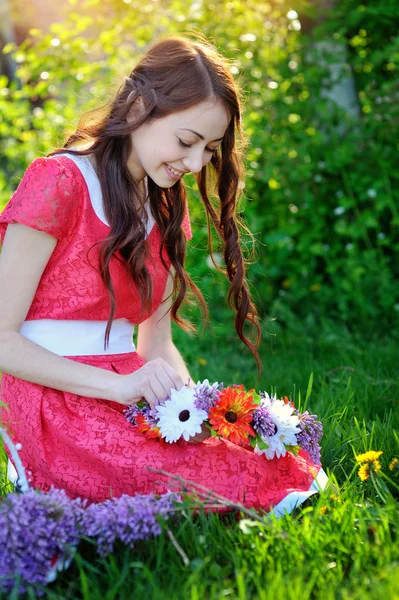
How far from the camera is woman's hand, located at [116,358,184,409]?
1896 mm

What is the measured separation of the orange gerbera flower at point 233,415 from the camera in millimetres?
1868

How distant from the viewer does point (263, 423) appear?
193 cm

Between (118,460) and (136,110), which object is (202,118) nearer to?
(136,110)

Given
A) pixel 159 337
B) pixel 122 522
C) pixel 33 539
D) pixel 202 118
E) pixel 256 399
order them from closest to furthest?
pixel 33 539 → pixel 122 522 → pixel 256 399 → pixel 202 118 → pixel 159 337

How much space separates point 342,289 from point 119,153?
85.5 inches

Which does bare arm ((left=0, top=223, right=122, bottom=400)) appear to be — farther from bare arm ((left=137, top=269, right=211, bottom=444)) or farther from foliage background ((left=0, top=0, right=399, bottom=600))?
foliage background ((left=0, top=0, right=399, bottom=600))

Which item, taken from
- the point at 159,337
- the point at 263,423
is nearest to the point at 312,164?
the point at 159,337

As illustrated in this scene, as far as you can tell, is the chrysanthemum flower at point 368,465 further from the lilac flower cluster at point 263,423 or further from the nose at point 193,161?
the nose at point 193,161

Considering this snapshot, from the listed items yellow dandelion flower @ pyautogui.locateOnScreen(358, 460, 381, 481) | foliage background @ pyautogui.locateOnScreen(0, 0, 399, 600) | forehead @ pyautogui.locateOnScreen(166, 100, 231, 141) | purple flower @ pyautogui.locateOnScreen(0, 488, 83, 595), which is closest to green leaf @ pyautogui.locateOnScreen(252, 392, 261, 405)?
yellow dandelion flower @ pyautogui.locateOnScreen(358, 460, 381, 481)

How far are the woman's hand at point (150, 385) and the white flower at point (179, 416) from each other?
0.03 meters

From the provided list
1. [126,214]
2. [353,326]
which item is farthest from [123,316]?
[353,326]

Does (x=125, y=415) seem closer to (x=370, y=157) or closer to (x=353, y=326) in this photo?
(x=353, y=326)

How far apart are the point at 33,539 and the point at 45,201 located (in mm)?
854

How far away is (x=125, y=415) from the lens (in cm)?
205
